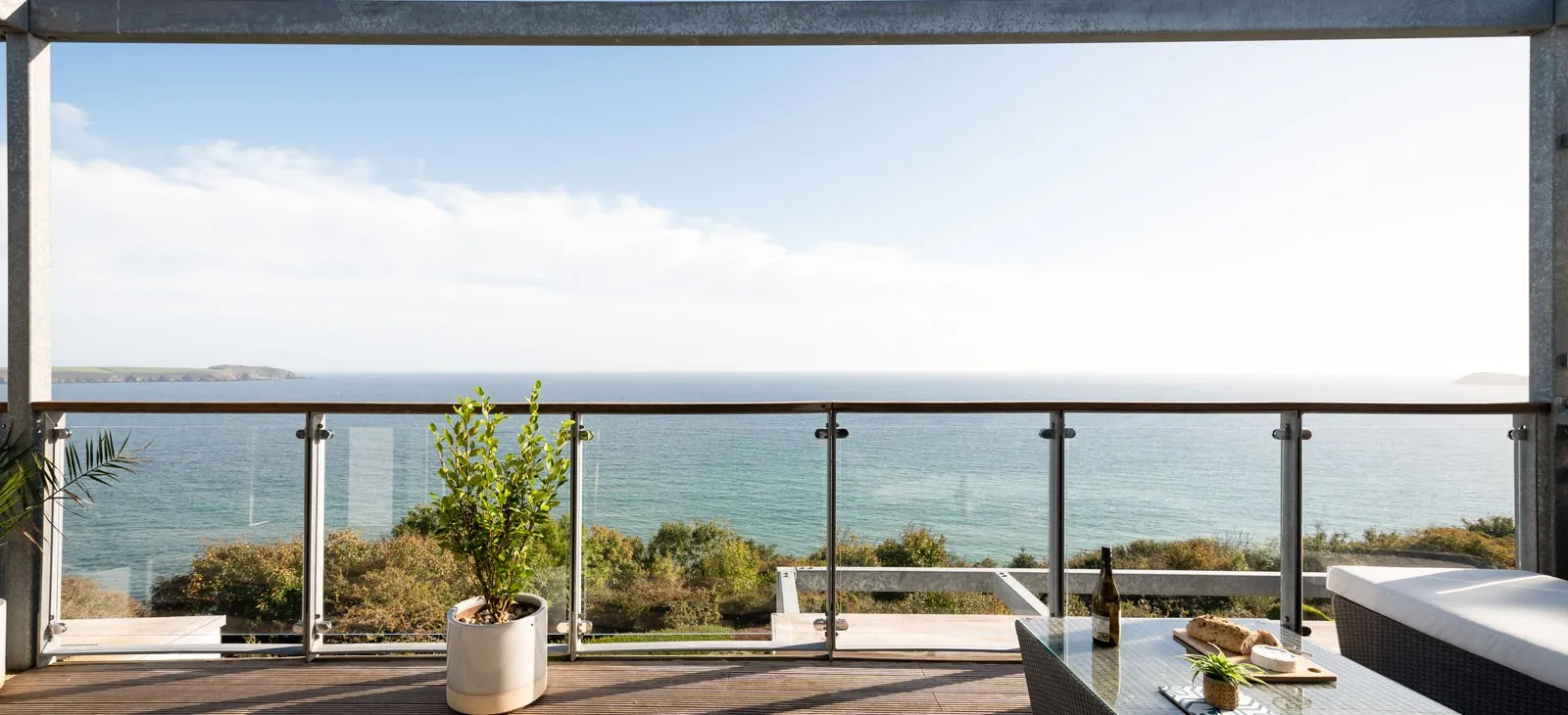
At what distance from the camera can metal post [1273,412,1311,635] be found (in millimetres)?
2871

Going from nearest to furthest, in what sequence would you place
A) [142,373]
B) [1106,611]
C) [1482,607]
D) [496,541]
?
[1106,611]
[1482,607]
[496,541]
[142,373]

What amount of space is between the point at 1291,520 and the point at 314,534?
→ 4.03 m

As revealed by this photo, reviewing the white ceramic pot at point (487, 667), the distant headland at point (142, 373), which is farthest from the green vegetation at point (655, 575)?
the distant headland at point (142, 373)

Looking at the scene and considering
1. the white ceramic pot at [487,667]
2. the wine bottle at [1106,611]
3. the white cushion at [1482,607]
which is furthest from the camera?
the white ceramic pot at [487,667]

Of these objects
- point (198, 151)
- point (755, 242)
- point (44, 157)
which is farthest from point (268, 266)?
A: point (44, 157)

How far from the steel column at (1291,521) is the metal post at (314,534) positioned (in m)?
3.94

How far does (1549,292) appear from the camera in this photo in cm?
297

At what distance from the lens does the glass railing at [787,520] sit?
277cm

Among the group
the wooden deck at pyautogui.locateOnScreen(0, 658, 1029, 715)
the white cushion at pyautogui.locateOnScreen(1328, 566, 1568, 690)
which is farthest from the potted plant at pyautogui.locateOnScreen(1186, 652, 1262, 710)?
the wooden deck at pyautogui.locateOnScreen(0, 658, 1029, 715)

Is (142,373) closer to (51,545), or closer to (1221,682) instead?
(51,545)

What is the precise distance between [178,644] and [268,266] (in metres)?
45.6

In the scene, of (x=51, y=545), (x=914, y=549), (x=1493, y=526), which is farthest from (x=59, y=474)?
(x=1493, y=526)

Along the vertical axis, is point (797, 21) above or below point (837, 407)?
above

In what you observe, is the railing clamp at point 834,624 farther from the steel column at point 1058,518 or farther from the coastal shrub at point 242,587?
the coastal shrub at point 242,587
